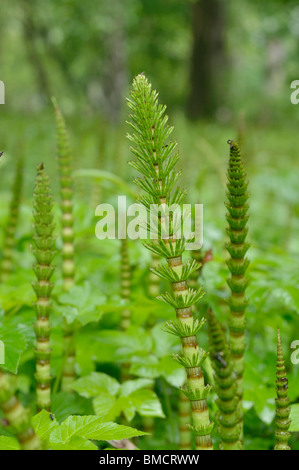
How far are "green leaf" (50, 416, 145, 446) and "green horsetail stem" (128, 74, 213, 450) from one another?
0.41 feet

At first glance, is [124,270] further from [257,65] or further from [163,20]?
[257,65]

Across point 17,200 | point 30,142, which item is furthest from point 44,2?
point 17,200

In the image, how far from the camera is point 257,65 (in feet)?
106

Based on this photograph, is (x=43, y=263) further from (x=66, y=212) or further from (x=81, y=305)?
(x=66, y=212)

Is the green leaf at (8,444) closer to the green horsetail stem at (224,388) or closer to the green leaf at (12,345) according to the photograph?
the green leaf at (12,345)

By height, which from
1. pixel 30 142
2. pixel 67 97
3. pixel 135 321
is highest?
pixel 67 97

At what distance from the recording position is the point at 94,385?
126 centimetres

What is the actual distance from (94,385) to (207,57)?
12412 millimetres

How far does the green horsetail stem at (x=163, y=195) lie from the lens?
78 centimetres

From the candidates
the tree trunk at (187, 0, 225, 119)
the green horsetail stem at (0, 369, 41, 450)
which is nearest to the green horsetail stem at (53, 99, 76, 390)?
the green horsetail stem at (0, 369, 41, 450)

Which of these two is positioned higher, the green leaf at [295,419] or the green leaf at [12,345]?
the green leaf at [12,345]

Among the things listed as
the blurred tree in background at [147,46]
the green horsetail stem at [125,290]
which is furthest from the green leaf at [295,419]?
the blurred tree in background at [147,46]

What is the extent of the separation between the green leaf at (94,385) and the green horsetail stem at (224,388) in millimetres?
324

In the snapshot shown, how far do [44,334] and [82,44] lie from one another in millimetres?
14615
